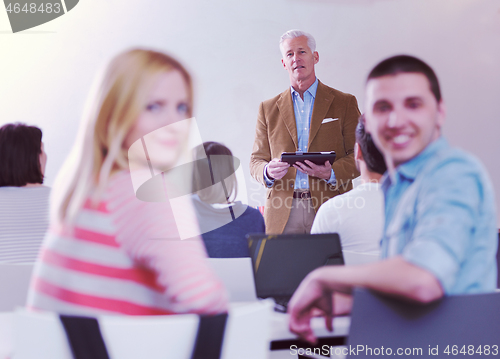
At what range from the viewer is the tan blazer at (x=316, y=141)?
1.38m

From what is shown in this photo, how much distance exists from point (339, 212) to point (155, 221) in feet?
2.00

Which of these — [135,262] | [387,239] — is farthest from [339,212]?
[135,262]

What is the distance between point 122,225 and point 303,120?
Result: 107cm

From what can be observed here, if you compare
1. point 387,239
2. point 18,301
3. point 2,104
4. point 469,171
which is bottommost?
point 18,301

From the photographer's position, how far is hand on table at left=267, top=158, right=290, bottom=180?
1.31 meters

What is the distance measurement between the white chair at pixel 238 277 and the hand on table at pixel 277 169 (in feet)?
1.45

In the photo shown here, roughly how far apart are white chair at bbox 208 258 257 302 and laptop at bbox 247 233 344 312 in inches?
3.1

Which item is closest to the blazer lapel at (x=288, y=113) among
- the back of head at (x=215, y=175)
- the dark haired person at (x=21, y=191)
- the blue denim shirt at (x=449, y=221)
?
the back of head at (x=215, y=175)

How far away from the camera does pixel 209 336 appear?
442mm

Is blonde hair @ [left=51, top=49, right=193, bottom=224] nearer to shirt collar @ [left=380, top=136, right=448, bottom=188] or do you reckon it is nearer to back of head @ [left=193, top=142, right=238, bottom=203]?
shirt collar @ [left=380, top=136, right=448, bottom=188]

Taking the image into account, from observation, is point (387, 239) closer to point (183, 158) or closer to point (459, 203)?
point (459, 203)

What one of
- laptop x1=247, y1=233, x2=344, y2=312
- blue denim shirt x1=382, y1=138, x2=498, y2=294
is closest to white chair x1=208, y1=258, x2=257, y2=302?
laptop x1=247, y1=233, x2=344, y2=312

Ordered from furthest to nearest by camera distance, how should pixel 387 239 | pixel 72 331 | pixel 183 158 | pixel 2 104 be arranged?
pixel 2 104 < pixel 183 158 < pixel 387 239 < pixel 72 331

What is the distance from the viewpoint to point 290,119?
4.99ft
